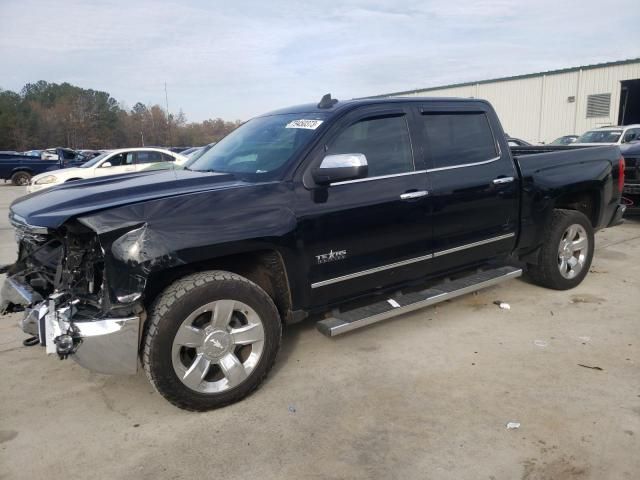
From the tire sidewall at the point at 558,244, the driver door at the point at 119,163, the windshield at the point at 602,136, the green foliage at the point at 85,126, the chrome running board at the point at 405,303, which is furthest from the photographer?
the green foliage at the point at 85,126

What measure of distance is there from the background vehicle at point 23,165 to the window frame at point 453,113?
23419 millimetres

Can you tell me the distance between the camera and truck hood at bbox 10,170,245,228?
9.43 feet

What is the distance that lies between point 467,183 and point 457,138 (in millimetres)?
436

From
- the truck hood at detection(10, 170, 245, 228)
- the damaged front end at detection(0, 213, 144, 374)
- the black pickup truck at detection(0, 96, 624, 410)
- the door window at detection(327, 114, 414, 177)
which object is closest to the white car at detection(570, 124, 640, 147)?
the black pickup truck at detection(0, 96, 624, 410)

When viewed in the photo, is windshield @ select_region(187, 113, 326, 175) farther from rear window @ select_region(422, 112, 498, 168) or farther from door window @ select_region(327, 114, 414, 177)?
rear window @ select_region(422, 112, 498, 168)

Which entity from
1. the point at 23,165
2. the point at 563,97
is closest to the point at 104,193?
the point at 23,165

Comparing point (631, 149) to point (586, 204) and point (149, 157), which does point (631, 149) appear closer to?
point (586, 204)

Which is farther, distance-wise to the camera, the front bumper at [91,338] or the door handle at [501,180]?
the door handle at [501,180]

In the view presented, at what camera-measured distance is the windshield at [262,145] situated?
3.54m

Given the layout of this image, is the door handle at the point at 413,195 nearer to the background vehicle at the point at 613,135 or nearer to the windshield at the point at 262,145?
the windshield at the point at 262,145

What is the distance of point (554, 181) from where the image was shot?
4.83 meters

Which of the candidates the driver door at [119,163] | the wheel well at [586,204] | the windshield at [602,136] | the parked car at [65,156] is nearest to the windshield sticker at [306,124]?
the wheel well at [586,204]

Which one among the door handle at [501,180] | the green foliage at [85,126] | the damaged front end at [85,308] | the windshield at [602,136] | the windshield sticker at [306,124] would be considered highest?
the green foliage at [85,126]

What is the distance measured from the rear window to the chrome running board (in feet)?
3.38
